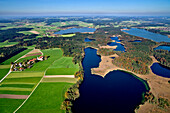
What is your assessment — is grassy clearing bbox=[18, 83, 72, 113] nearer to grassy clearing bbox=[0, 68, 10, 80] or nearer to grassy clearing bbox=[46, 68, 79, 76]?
grassy clearing bbox=[46, 68, 79, 76]

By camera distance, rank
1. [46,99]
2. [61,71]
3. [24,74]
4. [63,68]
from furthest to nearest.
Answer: [63,68] < [61,71] < [24,74] < [46,99]

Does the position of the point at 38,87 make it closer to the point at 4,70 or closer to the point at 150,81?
the point at 4,70

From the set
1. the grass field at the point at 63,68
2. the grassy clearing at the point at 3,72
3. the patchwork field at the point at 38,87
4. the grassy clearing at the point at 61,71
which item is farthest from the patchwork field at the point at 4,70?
the grassy clearing at the point at 61,71

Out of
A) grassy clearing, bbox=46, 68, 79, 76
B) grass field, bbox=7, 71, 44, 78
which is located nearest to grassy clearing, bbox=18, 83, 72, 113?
grassy clearing, bbox=46, 68, 79, 76

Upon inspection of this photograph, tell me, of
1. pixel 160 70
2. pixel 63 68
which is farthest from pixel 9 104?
pixel 160 70

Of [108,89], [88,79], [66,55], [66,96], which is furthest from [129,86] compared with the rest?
[66,55]
